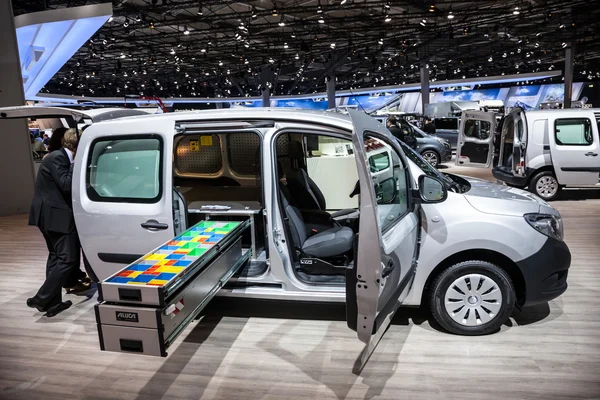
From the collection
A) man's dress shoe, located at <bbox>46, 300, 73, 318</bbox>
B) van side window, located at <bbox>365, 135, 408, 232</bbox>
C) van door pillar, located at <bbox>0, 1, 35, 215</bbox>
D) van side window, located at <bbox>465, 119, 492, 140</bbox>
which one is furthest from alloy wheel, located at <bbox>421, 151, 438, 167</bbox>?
man's dress shoe, located at <bbox>46, 300, 73, 318</bbox>

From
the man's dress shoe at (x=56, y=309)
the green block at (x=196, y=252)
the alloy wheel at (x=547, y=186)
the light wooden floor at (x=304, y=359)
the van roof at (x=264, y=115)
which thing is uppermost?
the van roof at (x=264, y=115)

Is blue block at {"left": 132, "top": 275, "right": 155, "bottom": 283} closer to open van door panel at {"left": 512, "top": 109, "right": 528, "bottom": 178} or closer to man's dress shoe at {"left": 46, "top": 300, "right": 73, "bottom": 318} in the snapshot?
man's dress shoe at {"left": 46, "top": 300, "right": 73, "bottom": 318}

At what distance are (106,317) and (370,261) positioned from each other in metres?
1.34

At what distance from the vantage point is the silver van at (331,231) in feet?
9.26

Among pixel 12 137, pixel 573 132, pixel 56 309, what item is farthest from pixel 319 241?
pixel 12 137

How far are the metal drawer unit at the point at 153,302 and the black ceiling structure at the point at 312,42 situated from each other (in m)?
10.9

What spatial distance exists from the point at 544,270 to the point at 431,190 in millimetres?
910

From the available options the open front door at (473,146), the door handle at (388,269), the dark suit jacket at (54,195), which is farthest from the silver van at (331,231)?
the open front door at (473,146)

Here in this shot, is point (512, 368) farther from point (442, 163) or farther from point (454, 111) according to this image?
point (454, 111)

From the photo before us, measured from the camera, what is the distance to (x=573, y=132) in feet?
23.4

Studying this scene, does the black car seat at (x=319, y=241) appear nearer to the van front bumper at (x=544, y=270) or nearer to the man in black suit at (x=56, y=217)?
the van front bumper at (x=544, y=270)

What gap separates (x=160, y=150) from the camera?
3.10 m

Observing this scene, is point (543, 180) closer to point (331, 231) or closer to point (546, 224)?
point (546, 224)

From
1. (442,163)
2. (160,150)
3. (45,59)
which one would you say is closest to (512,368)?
(160,150)
